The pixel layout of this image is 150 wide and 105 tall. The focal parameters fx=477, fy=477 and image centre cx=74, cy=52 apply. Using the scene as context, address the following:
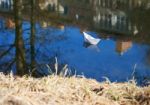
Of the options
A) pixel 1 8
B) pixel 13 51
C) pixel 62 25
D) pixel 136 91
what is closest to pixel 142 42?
pixel 62 25

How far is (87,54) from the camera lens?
16922mm

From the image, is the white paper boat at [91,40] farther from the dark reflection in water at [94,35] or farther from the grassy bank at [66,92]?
the grassy bank at [66,92]

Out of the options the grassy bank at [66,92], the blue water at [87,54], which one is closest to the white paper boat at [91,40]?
the blue water at [87,54]

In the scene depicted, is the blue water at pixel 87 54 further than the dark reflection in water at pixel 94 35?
No

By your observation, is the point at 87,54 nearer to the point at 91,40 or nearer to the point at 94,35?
the point at 91,40

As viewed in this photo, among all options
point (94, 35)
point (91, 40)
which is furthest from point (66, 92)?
point (94, 35)

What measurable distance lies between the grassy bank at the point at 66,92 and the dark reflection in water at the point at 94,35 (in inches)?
241

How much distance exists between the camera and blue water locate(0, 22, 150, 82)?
14873 mm

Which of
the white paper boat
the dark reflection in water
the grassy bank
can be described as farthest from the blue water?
the grassy bank

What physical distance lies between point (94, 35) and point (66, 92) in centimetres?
1635

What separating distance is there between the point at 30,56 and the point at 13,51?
669 millimetres

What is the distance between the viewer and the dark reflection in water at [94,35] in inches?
598

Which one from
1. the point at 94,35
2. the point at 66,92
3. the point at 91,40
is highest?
the point at 66,92

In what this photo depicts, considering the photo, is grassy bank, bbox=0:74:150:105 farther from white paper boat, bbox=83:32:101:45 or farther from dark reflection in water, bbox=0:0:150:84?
white paper boat, bbox=83:32:101:45
